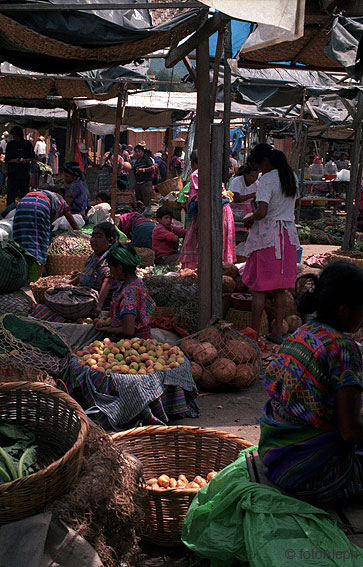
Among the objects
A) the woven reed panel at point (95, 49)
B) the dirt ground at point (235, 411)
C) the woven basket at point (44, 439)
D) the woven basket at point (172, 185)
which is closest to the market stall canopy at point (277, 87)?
the woven reed panel at point (95, 49)

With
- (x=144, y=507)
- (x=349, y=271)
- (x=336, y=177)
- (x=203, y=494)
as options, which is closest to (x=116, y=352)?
(x=144, y=507)

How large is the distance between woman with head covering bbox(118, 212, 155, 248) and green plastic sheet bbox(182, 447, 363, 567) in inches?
256

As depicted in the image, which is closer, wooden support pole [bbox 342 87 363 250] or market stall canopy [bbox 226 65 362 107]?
wooden support pole [bbox 342 87 363 250]

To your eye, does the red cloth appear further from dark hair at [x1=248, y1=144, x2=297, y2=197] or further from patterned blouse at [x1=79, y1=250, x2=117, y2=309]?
dark hair at [x1=248, y1=144, x2=297, y2=197]

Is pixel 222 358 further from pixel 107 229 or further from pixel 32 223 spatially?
pixel 32 223

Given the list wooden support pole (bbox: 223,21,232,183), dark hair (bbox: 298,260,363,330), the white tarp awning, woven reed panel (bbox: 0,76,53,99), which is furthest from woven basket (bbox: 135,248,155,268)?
dark hair (bbox: 298,260,363,330)

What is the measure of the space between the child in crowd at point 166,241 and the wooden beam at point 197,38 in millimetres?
2739

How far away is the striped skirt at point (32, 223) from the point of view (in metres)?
7.23

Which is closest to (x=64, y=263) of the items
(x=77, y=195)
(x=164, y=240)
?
(x=164, y=240)

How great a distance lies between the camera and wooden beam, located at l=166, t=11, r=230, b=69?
14.8 feet

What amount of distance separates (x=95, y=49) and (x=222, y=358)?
268 cm

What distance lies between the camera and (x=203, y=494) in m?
2.47

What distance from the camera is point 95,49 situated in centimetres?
437

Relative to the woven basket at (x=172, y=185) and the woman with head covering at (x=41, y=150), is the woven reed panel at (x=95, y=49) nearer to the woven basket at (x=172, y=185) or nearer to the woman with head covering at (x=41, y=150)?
the woven basket at (x=172, y=185)
